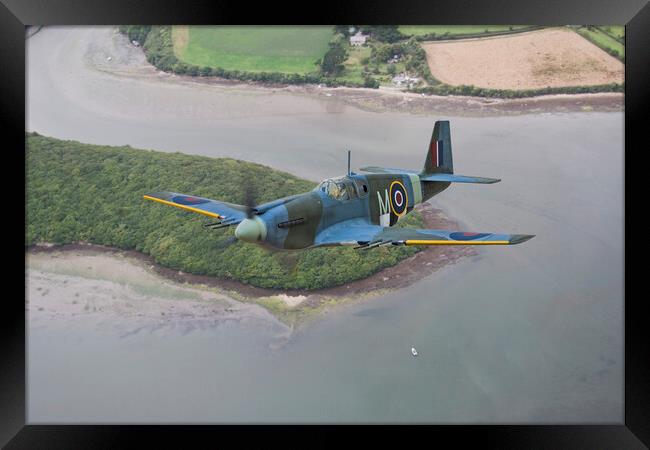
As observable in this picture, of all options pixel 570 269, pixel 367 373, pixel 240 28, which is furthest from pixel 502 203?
pixel 240 28

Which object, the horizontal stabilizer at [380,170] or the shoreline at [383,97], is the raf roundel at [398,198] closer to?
the horizontal stabilizer at [380,170]

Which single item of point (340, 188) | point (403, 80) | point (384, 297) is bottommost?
point (384, 297)

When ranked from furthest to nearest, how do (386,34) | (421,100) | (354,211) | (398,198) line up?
(421,100) → (386,34) → (398,198) → (354,211)

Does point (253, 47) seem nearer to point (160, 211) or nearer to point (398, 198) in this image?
point (160, 211)

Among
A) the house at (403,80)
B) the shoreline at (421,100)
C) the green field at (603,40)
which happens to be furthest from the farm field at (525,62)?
the house at (403,80)

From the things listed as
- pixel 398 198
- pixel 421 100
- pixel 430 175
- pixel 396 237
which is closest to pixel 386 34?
pixel 421 100

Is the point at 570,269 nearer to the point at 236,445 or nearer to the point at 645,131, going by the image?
the point at 645,131

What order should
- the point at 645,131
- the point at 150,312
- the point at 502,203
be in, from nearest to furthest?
the point at 645,131 → the point at 150,312 → the point at 502,203
